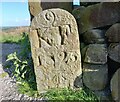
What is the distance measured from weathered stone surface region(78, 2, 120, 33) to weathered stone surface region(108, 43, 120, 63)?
0.32 metres

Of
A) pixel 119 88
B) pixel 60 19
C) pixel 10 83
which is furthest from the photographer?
pixel 10 83

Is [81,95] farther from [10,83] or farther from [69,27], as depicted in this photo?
[10,83]

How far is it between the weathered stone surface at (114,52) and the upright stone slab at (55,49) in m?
0.42

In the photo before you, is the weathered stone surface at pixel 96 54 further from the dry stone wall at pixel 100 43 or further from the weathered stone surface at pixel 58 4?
the weathered stone surface at pixel 58 4

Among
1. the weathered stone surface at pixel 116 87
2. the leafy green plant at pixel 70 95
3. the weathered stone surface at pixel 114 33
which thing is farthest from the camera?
the leafy green plant at pixel 70 95

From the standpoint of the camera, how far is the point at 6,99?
339 cm

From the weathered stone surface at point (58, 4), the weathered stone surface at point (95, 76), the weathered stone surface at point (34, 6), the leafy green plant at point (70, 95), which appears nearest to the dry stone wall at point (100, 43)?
the weathered stone surface at point (95, 76)

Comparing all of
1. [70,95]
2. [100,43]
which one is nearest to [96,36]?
[100,43]

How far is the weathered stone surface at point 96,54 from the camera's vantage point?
3.22 metres

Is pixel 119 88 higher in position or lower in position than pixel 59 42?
lower

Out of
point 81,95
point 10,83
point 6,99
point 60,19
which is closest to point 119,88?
point 81,95

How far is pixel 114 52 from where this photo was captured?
10.2 ft

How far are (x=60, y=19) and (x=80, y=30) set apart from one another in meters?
0.39

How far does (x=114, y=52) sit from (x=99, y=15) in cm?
54
